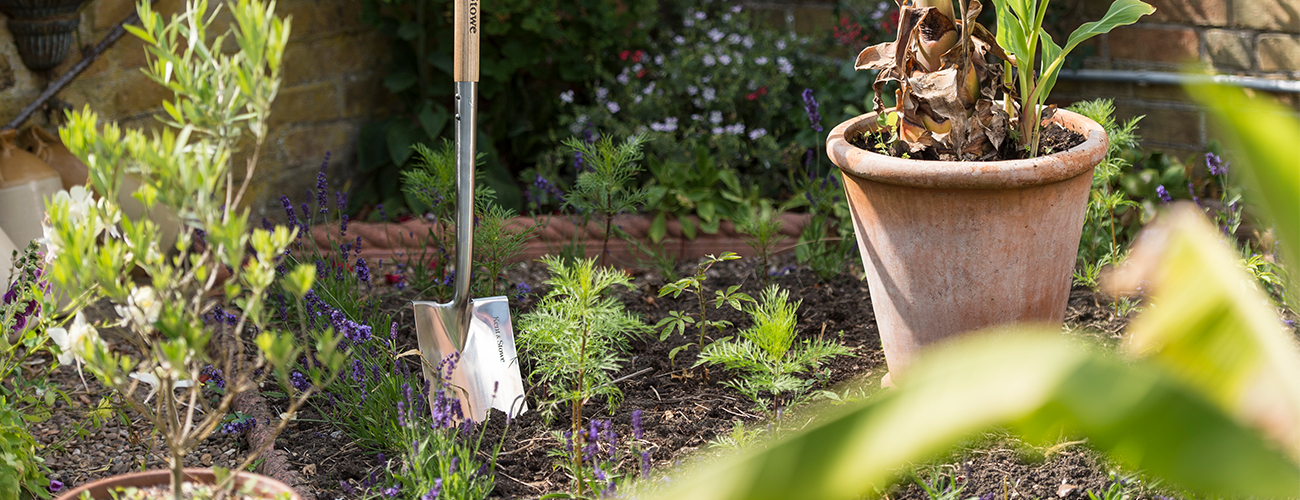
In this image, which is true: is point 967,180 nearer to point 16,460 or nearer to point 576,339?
point 576,339

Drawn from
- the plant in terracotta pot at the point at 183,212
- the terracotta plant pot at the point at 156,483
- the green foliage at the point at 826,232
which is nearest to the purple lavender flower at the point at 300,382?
the terracotta plant pot at the point at 156,483

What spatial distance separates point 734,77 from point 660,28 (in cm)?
46

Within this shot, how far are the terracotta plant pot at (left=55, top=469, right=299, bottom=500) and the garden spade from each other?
606mm

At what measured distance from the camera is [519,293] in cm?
235

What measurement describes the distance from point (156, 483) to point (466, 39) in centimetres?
100

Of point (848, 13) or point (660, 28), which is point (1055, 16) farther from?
point (660, 28)

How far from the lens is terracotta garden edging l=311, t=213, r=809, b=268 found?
284 cm

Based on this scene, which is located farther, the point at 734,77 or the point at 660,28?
the point at 660,28

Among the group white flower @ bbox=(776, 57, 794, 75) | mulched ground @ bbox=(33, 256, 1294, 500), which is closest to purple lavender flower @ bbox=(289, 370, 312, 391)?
mulched ground @ bbox=(33, 256, 1294, 500)

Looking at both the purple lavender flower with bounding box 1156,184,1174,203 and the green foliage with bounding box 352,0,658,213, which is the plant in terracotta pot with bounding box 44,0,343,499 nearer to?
the green foliage with bounding box 352,0,658,213

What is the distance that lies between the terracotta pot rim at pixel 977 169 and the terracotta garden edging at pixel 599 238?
1103 millimetres

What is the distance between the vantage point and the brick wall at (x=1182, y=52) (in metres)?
2.81

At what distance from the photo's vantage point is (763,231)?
7.93 feet

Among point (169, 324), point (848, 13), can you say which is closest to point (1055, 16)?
point (848, 13)
